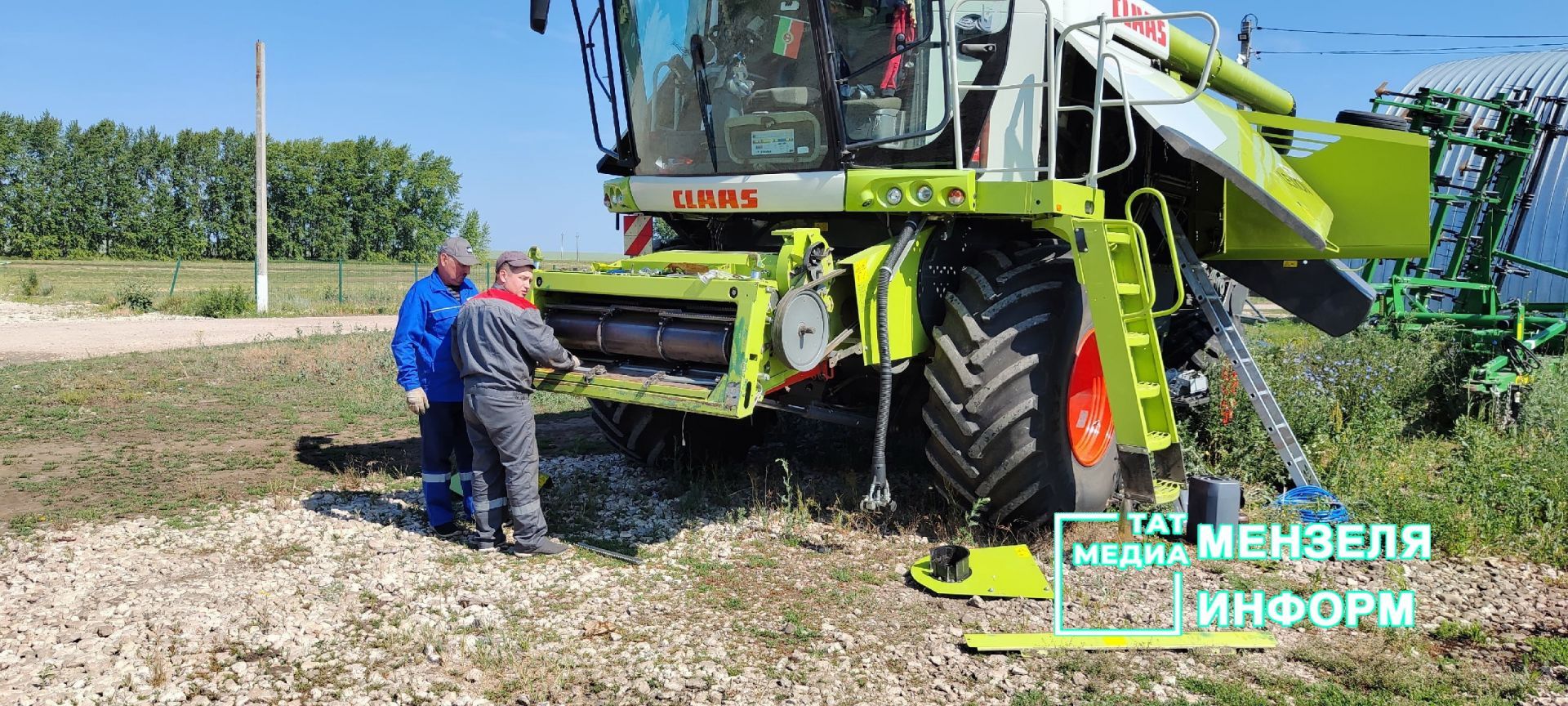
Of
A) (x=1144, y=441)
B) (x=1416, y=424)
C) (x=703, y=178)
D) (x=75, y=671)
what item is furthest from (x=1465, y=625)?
(x=75, y=671)

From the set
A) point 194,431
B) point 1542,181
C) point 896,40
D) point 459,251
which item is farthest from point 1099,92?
point 1542,181

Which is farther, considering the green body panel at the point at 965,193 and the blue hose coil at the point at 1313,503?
the blue hose coil at the point at 1313,503

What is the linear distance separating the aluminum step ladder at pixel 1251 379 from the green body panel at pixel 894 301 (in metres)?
2.05

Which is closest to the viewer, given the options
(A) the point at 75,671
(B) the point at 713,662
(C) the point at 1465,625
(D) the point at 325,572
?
(A) the point at 75,671

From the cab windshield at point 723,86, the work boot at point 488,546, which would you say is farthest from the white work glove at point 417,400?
the cab windshield at point 723,86

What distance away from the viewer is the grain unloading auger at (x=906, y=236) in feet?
15.6

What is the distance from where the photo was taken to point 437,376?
552cm

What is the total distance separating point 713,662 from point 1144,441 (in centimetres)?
223

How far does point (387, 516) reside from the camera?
224 inches

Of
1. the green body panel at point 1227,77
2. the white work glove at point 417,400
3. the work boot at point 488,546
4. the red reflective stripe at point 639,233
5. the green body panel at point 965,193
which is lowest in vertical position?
the work boot at point 488,546

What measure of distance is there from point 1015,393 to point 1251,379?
2.01m

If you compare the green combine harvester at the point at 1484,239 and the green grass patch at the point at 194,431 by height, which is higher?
the green combine harvester at the point at 1484,239

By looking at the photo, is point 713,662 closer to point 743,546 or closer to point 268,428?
point 743,546

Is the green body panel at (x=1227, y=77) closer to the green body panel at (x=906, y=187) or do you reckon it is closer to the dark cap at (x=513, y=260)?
the green body panel at (x=906, y=187)
